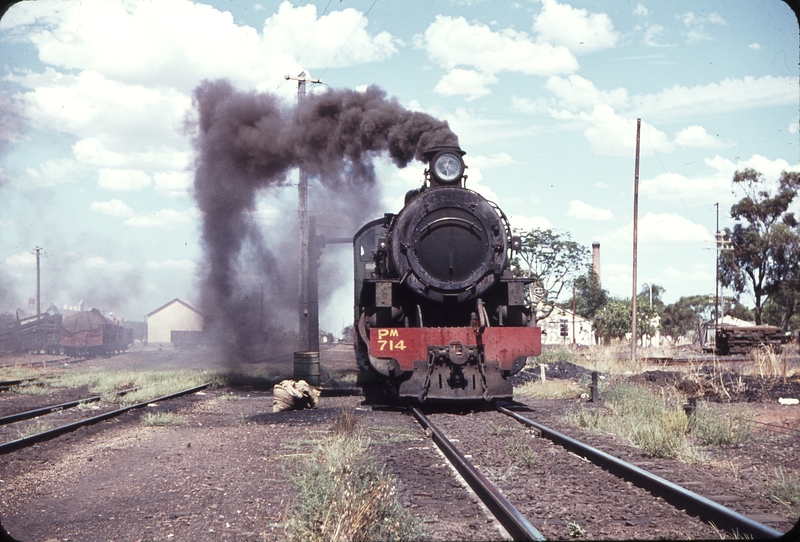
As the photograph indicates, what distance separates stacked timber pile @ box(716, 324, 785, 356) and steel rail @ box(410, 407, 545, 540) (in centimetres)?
2596

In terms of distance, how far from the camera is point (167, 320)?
7719 centimetres

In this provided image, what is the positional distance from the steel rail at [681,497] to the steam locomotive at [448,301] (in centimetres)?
304

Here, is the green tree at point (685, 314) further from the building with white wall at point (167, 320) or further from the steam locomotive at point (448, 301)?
the steam locomotive at point (448, 301)

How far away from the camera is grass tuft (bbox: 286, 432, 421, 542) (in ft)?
11.9

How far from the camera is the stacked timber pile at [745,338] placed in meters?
28.2

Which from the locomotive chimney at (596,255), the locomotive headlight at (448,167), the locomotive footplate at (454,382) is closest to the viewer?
the locomotive footplate at (454,382)

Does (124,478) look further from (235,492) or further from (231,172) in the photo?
(231,172)

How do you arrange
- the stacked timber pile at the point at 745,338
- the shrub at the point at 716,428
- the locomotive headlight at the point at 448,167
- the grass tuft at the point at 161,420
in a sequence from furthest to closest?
the stacked timber pile at the point at 745,338 < the locomotive headlight at the point at 448,167 < the grass tuft at the point at 161,420 < the shrub at the point at 716,428

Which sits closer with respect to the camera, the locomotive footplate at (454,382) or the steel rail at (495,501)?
the steel rail at (495,501)

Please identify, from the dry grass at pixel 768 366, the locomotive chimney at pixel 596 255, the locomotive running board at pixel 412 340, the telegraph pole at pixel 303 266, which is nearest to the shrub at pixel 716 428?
the locomotive running board at pixel 412 340

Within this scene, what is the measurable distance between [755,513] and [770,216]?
4371 centimetres

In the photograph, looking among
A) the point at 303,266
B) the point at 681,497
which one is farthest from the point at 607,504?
the point at 303,266

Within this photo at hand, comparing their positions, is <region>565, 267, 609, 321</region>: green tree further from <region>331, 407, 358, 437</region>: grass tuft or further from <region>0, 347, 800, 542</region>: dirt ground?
<region>331, 407, 358, 437</region>: grass tuft

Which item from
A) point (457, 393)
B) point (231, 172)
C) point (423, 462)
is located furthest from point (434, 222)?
point (231, 172)
